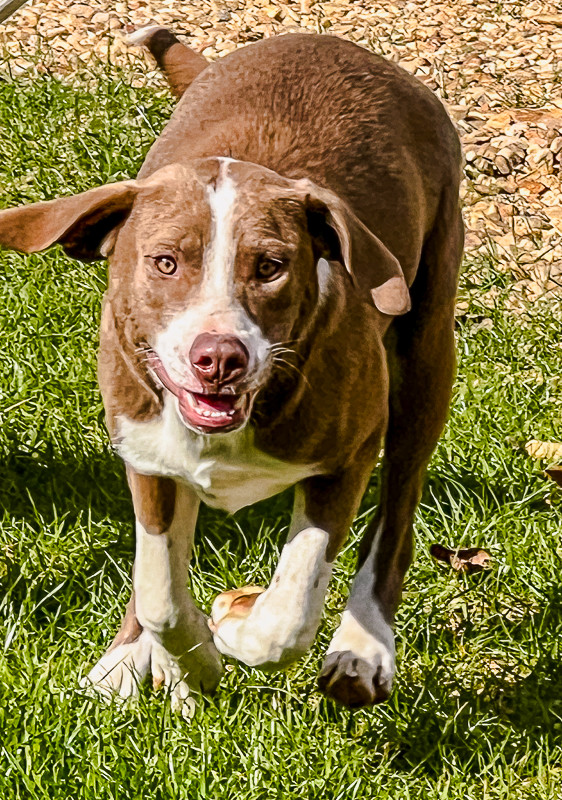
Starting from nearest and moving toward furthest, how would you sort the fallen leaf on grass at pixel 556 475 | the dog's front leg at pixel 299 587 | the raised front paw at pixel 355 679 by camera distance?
the dog's front leg at pixel 299 587
the raised front paw at pixel 355 679
the fallen leaf on grass at pixel 556 475

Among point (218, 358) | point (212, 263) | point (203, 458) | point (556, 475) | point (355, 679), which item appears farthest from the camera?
point (556, 475)

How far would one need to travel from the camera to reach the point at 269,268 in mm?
2953

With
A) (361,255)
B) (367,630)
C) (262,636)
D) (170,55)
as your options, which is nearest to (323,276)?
(361,255)

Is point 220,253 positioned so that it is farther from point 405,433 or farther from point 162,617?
point 405,433

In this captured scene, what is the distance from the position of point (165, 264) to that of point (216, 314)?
→ 0.59 ft

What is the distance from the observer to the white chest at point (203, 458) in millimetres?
3193

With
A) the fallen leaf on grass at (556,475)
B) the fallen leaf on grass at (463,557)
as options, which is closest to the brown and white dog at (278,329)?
the fallen leaf on grass at (463,557)

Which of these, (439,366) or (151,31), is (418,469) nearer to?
(439,366)

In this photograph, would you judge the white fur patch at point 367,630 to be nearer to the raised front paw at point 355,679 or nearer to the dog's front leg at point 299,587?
the raised front paw at point 355,679

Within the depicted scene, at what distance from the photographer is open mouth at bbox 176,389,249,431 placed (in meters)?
2.91

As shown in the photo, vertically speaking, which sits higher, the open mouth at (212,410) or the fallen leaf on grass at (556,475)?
the open mouth at (212,410)

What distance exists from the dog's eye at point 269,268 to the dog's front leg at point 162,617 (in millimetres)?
667

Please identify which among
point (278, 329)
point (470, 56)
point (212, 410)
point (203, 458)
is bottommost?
point (470, 56)

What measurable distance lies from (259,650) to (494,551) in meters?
1.21
